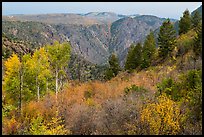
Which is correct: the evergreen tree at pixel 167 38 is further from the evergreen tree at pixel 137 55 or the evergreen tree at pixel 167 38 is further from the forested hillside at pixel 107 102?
the evergreen tree at pixel 137 55

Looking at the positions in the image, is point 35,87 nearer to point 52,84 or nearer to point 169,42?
point 52,84

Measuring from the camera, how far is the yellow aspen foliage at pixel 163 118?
15.5m

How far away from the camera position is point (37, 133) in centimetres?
1431

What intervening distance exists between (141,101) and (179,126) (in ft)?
10.5

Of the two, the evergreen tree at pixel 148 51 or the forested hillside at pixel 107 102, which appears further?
the evergreen tree at pixel 148 51

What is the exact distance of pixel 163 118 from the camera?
51.1 ft

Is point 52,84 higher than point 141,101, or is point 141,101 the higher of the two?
point 141,101

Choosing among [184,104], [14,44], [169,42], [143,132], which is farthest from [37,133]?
[14,44]

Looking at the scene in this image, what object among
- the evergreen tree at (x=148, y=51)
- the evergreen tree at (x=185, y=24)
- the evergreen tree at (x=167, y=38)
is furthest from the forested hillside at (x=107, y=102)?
the evergreen tree at (x=185, y=24)

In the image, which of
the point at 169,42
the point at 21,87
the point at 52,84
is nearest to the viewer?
the point at 21,87

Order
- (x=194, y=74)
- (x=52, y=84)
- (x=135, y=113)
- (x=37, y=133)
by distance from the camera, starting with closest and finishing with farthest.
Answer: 1. (x=37, y=133)
2. (x=135, y=113)
3. (x=194, y=74)
4. (x=52, y=84)

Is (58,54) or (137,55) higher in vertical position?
(58,54)

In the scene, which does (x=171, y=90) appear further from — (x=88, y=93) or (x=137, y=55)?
(x=137, y=55)

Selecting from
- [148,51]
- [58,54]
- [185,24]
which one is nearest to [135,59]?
[148,51]
